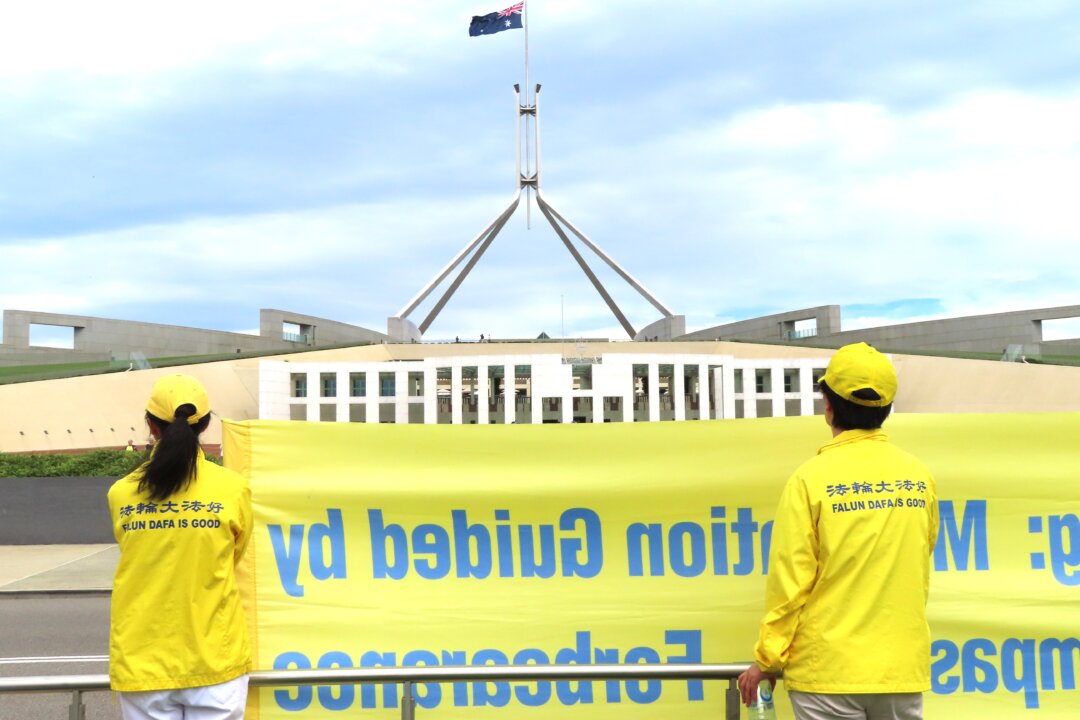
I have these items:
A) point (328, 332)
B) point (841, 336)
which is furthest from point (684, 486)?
point (328, 332)

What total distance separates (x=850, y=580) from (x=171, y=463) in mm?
1941

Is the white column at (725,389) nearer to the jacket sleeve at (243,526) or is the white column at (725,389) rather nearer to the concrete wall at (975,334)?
the concrete wall at (975,334)

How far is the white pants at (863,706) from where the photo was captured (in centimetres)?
238

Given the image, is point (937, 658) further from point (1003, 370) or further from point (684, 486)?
point (1003, 370)

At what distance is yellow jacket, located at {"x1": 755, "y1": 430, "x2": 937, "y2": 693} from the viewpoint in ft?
7.83

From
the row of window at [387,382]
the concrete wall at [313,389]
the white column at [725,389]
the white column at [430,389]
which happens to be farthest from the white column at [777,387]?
the white column at [430,389]

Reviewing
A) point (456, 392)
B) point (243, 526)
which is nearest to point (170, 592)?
point (243, 526)

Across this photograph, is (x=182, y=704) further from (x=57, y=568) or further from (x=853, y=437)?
(x=57, y=568)

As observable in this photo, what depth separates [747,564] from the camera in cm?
327

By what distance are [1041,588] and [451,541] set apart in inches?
86.4

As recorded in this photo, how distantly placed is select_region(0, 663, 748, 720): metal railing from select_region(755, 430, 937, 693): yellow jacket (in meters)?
0.43

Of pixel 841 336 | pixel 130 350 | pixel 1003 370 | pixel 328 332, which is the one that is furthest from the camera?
pixel 328 332

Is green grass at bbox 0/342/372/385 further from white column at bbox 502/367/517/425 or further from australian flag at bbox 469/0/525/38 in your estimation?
australian flag at bbox 469/0/525/38

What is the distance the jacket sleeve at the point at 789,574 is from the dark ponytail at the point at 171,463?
67.2 inches
